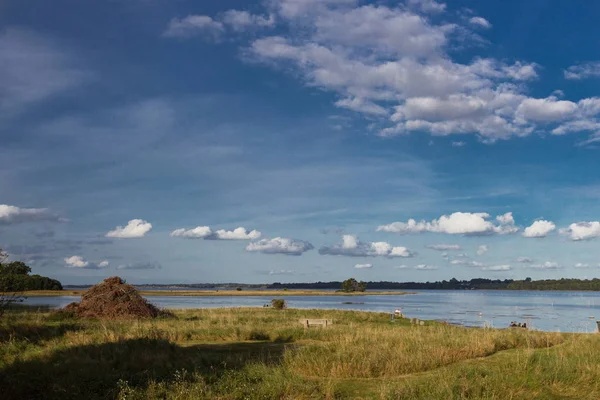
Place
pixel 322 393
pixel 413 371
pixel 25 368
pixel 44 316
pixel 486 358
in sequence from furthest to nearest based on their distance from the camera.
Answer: pixel 44 316, pixel 486 358, pixel 413 371, pixel 25 368, pixel 322 393

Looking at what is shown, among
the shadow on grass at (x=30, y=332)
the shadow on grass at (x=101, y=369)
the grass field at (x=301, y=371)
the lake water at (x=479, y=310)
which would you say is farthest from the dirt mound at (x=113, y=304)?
the lake water at (x=479, y=310)

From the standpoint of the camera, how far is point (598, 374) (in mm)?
15188

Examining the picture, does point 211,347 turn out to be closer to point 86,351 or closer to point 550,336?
point 86,351

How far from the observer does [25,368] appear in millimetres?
14500

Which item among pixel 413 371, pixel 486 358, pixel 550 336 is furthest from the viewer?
pixel 550 336

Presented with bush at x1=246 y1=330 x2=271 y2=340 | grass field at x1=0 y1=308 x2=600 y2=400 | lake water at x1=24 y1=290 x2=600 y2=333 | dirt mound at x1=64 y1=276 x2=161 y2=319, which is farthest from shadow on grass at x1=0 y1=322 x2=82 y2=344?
lake water at x1=24 y1=290 x2=600 y2=333

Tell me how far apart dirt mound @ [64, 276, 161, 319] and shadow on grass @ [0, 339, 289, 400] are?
1842cm

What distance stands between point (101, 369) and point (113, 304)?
918 inches

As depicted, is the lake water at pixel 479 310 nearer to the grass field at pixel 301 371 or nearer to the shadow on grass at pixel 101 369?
the grass field at pixel 301 371

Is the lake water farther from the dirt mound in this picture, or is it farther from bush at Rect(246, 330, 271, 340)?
the dirt mound

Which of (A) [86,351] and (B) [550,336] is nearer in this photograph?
(A) [86,351]

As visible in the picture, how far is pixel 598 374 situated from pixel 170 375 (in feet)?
39.9

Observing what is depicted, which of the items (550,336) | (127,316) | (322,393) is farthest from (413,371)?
(127,316)

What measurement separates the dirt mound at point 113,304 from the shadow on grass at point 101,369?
18425 mm
